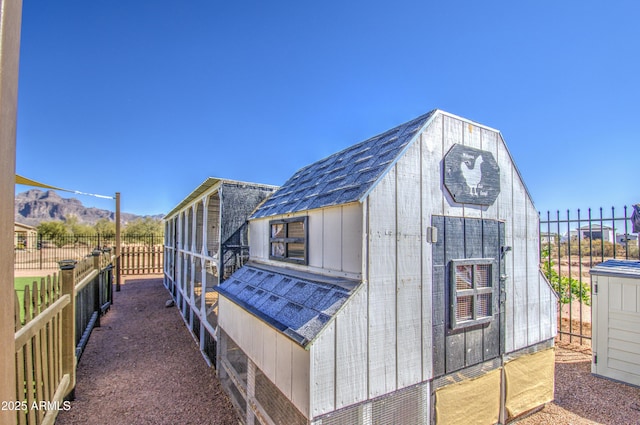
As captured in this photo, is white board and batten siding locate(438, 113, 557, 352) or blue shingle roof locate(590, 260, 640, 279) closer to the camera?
white board and batten siding locate(438, 113, 557, 352)

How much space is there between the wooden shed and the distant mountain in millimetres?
102643

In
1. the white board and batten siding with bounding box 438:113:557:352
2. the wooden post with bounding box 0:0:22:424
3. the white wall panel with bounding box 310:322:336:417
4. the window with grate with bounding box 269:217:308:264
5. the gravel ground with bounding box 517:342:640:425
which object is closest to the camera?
the wooden post with bounding box 0:0:22:424

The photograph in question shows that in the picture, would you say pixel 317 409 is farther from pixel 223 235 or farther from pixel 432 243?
pixel 223 235

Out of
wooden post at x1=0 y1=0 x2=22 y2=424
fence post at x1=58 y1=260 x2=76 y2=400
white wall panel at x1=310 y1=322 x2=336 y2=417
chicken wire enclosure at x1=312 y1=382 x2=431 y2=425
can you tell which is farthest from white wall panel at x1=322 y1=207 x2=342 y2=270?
fence post at x1=58 y1=260 x2=76 y2=400

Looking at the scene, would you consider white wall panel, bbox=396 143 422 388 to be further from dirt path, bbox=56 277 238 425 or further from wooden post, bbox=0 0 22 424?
dirt path, bbox=56 277 238 425

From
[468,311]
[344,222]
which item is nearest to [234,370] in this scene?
[344,222]

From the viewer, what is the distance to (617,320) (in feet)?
16.6

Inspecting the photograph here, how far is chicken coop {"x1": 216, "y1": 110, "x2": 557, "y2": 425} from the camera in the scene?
266 cm

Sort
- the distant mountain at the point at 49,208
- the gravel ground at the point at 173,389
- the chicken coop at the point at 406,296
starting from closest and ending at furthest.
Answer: the chicken coop at the point at 406,296, the gravel ground at the point at 173,389, the distant mountain at the point at 49,208

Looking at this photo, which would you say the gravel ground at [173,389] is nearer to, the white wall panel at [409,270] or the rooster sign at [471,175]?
the white wall panel at [409,270]

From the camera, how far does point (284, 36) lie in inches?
320

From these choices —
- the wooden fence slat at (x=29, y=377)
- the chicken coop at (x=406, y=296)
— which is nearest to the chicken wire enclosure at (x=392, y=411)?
the chicken coop at (x=406, y=296)

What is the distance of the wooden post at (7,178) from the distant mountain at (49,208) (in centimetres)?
10280

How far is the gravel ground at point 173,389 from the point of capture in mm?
4273
